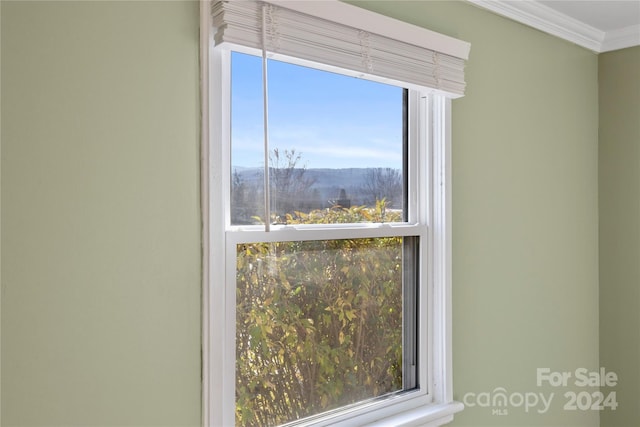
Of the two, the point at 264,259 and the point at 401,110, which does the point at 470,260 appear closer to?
the point at 401,110

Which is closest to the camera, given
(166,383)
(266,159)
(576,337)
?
(166,383)

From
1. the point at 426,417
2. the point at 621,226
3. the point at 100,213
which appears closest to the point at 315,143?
the point at 100,213

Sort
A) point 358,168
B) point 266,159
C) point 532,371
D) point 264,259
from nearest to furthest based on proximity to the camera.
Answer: point 266,159, point 264,259, point 358,168, point 532,371

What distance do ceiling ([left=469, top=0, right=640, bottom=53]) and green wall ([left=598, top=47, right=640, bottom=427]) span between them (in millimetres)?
91

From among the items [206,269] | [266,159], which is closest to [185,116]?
[266,159]

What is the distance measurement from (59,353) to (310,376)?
798 millimetres

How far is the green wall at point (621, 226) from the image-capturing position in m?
2.77

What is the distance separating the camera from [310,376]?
70.1 inches

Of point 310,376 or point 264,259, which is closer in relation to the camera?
point 264,259

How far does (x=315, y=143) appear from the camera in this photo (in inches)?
70.0

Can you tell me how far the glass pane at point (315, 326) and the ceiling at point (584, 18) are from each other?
1.16m

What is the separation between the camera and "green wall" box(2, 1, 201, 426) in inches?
47.6

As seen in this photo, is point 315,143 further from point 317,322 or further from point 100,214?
point 100,214

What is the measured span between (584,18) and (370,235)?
1584mm
